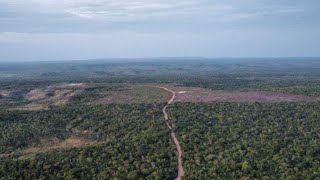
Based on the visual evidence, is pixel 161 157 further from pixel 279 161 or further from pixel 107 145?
pixel 279 161

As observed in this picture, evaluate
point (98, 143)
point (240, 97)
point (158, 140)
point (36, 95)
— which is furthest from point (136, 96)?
point (158, 140)

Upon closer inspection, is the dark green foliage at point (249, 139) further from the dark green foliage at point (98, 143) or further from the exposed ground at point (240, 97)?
the exposed ground at point (240, 97)

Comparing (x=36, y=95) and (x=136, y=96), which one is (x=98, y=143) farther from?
(x=36, y=95)

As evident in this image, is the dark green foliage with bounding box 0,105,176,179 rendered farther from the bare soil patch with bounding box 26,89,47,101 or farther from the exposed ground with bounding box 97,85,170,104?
the bare soil patch with bounding box 26,89,47,101

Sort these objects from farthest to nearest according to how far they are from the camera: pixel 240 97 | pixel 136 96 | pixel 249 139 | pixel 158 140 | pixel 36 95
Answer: pixel 36 95
pixel 136 96
pixel 240 97
pixel 158 140
pixel 249 139

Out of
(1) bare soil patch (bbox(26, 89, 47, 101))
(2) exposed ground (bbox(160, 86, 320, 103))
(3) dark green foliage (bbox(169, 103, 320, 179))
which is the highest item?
(2) exposed ground (bbox(160, 86, 320, 103))

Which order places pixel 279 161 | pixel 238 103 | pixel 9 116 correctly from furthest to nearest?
pixel 238 103 → pixel 9 116 → pixel 279 161

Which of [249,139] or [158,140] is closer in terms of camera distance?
[249,139]

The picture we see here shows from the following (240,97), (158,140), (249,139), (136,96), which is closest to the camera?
(249,139)

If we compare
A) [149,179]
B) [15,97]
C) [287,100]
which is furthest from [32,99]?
[149,179]

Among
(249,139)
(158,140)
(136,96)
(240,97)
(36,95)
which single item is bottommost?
(36,95)

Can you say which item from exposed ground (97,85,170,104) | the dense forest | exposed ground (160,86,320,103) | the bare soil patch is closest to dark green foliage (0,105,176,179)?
the dense forest
